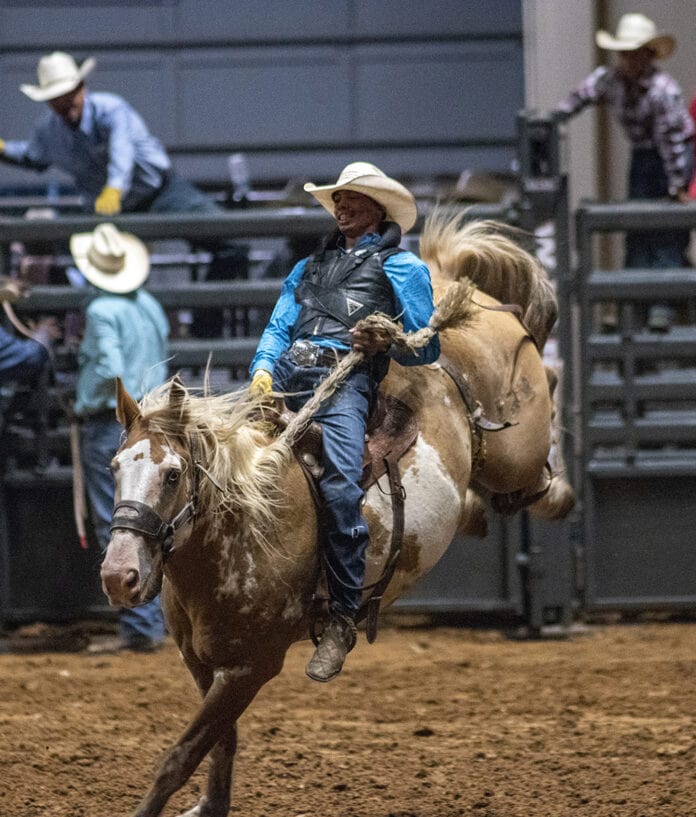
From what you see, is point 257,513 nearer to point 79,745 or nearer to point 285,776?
point 285,776

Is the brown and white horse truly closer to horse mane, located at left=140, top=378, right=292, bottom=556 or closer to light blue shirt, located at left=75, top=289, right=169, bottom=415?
horse mane, located at left=140, top=378, right=292, bottom=556

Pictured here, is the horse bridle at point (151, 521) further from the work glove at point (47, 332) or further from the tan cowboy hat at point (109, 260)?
the work glove at point (47, 332)

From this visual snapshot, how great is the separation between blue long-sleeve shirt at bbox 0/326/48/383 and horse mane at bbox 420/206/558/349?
2679 mm

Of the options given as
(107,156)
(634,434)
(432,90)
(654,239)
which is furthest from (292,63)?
(634,434)

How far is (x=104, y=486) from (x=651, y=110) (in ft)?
13.2

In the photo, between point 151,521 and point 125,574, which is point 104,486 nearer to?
point 151,521

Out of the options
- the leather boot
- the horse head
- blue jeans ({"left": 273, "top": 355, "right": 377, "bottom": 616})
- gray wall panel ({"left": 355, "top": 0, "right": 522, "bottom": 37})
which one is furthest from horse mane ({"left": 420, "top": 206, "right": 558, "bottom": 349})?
gray wall panel ({"left": 355, "top": 0, "right": 522, "bottom": 37})

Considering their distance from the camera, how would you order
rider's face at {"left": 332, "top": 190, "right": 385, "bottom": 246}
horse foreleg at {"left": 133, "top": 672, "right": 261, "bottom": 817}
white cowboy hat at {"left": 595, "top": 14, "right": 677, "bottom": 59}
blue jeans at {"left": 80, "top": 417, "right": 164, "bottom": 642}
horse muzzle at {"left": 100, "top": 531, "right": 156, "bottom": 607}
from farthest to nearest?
white cowboy hat at {"left": 595, "top": 14, "right": 677, "bottom": 59}, blue jeans at {"left": 80, "top": 417, "right": 164, "bottom": 642}, rider's face at {"left": 332, "top": 190, "right": 385, "bottom": 246}, horse foreleg at {"left": 133, "top": 672, "right": 261, "bottom": 817}, horse muzzle at {"left": 100, "top": 531, "right": 156, "bottom": 607}

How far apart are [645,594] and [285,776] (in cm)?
358

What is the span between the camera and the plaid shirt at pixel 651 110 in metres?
8.17

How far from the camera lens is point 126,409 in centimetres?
401

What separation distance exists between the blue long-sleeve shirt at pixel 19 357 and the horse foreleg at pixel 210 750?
→ 347 centimetres

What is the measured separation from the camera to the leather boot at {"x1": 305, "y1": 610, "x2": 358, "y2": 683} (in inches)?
169

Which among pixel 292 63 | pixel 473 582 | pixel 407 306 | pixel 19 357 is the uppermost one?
pixel 292 63
